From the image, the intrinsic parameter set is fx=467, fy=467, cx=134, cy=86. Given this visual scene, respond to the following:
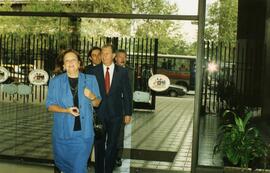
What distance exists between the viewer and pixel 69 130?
16.8ft

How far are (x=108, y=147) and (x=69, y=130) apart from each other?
1.54 m

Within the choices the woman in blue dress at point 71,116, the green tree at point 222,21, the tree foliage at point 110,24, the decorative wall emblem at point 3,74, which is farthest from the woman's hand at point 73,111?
the decorative wall emblem at point 3,74

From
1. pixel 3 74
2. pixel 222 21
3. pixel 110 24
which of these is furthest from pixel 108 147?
pixel 222 21

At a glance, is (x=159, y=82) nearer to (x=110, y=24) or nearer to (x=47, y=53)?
(x=110, y=24)

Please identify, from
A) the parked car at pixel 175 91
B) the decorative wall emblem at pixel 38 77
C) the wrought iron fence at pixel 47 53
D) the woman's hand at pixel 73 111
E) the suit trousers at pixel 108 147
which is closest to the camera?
the woman's hand at pixel 73 111

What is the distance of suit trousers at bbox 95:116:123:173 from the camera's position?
258 inches

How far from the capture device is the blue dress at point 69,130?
513cm

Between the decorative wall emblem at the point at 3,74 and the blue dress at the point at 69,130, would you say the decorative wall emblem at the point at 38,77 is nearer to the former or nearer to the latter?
the decorative wall emblem at the point at 3,74

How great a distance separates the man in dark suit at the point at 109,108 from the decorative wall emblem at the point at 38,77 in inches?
55.4

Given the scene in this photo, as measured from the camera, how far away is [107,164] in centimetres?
659

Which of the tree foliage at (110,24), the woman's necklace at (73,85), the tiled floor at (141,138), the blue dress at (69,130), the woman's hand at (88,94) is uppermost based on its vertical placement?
the tree foliage at (110,24)

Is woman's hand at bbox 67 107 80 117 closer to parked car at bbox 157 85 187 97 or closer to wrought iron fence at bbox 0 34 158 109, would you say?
parked car at bbox 157 85 187 97

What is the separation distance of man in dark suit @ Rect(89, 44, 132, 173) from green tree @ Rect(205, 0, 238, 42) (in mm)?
1681

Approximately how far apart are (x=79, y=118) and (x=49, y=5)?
3.57 meters
